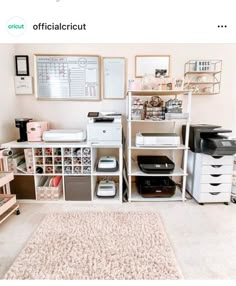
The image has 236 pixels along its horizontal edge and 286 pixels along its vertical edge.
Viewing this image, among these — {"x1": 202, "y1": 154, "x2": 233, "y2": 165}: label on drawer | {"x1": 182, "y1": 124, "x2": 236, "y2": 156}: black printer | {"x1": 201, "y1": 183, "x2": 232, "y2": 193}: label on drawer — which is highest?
{"x1": 182, "y1": 124, "x2": 236, "y2": 156}: black printer

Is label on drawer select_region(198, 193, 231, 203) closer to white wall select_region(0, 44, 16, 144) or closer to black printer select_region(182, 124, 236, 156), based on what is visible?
black printer select_region(182, 124, 236, 156)

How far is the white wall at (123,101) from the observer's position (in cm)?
248

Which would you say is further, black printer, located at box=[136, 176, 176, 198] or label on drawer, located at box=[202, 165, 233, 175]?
black printer, located at box=[136, 176, 176, 198]

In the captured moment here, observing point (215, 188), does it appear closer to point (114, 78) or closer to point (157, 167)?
point (157, 167)

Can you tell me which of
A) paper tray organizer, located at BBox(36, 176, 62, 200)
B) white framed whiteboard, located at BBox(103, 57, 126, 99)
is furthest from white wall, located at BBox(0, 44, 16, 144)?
white framed whiteboard, located at BBox(103, 57, 126, 99)

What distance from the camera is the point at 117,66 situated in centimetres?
251

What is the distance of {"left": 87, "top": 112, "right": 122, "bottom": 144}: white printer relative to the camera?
2141 millimetres

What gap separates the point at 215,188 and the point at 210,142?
0.54 metres

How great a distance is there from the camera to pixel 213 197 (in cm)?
221

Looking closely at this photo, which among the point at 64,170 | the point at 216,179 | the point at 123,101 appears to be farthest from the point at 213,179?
the point at 64,170

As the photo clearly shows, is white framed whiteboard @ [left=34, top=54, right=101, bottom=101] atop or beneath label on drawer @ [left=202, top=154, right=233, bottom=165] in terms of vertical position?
atop

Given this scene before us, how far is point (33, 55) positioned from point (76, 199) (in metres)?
A: 1.86

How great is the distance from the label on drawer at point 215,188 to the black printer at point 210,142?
371 millimetres
